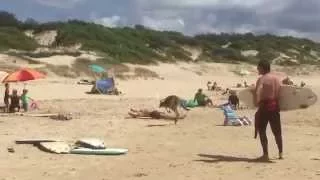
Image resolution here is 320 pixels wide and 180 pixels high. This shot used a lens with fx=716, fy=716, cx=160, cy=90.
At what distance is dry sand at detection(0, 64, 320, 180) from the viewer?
979 centimetres

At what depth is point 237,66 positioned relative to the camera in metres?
63.2

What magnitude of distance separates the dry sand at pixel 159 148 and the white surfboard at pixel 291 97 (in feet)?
2.65

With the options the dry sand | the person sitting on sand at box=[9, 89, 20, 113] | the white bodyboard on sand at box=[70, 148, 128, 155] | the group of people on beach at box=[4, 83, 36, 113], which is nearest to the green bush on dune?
the group of people on beach at box=[4, 83, 36, 113]

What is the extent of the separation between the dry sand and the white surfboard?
0.81 metres

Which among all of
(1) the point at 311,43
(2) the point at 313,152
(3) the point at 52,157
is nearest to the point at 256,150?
(2) the point at 313,152

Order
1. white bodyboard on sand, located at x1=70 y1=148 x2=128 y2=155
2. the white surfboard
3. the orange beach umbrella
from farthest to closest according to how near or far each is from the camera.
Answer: the orange beach umbrella < white bodyboard on sand, located at x1=70 y1=148 x2=128 y2=155 < the white surfboard

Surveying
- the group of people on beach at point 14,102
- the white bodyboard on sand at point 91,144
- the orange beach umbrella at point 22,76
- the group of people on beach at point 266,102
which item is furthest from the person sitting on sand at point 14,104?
the group of people on beach at point 266,102

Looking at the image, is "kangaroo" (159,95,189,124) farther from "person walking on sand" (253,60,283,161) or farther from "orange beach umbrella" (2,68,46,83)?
"person walking on sand" (253,60,283,161)

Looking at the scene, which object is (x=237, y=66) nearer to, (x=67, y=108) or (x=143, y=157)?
(x=67, y=108)

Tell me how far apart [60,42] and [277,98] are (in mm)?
47616

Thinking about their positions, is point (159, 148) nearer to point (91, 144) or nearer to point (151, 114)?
point (91, 144)

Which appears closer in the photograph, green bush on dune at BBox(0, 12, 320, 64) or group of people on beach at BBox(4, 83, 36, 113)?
group of people on beach at BBox(4, 83, 36, 113)

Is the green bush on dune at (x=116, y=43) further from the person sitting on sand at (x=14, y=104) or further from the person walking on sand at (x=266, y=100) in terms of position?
the person walking on sand at (x=266, y=100)

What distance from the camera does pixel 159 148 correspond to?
12.5m
